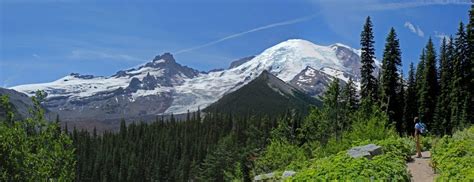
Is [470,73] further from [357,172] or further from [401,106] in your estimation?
[357,172]

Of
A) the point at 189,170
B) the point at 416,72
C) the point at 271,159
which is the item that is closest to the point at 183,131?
the point at 189,170

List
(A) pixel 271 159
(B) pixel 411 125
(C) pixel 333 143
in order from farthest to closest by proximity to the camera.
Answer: (B) pixel 411 125, (A) pixel 271 159, (C) pixel 333 143

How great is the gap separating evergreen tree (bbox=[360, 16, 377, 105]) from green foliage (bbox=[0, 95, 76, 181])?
4759cm

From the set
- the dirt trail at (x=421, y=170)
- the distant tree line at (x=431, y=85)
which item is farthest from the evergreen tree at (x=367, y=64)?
the dirt trail at (x=421, y=170)

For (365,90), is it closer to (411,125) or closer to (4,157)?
(411,125)

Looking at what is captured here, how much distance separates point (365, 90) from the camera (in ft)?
216

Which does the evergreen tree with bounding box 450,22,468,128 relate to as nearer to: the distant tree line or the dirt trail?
the distant tree line

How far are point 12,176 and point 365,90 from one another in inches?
1936

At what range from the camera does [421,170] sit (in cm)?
1998

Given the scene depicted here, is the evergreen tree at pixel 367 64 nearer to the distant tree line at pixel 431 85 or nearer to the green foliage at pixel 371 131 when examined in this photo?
the distant tree line at pixel 431 85

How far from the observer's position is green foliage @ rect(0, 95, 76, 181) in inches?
867

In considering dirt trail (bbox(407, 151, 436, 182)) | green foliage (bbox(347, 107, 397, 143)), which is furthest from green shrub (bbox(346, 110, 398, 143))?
dirt trail (bbox(407, 151, 436, 182))

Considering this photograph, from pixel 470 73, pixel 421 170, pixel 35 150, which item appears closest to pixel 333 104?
pixel 421 170

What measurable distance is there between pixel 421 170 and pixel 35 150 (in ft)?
52.4
